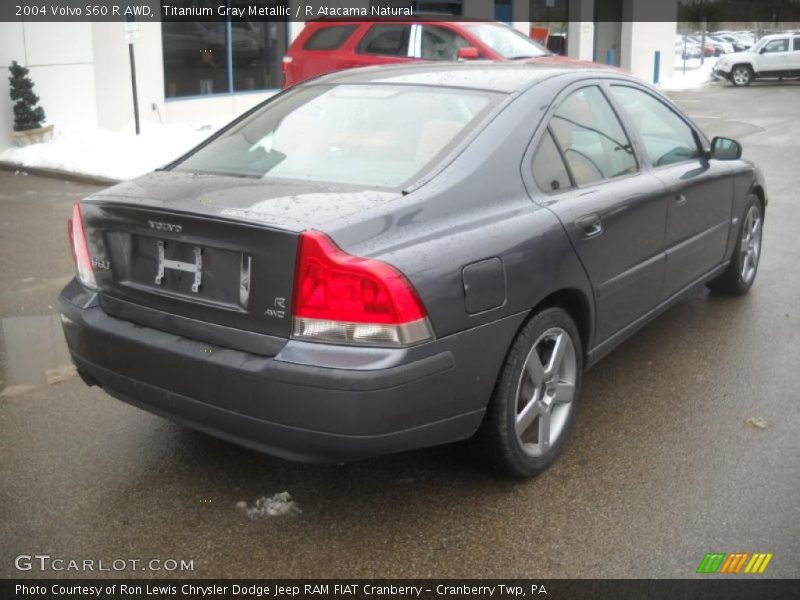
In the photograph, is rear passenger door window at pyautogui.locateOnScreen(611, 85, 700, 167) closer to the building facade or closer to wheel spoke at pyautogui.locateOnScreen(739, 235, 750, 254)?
wheel spoke at pyautogui.locateOnScreen(739, 235, 750, 254)

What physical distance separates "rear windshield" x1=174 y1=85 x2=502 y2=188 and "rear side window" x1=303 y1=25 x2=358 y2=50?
905 cm

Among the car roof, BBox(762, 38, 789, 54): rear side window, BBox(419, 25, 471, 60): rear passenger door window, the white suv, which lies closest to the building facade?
BBox(419, 25, 471, 60): rear passenger door window

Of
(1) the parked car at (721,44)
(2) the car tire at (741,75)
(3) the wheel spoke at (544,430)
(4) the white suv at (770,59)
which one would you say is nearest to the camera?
(3) the wheel spoke at (544,430)

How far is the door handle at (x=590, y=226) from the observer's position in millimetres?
3756

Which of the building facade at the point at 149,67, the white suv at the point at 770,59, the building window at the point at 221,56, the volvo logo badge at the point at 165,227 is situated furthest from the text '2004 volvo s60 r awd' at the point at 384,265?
the white suv at the point at 770,59

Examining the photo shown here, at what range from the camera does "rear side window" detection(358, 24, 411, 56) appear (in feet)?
41.1

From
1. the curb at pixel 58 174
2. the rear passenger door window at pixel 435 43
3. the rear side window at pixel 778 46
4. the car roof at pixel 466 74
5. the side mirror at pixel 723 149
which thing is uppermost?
the rear side window at pixel 778 46

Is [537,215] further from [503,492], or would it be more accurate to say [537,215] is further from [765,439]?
[765,439]

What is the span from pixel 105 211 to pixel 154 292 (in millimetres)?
407

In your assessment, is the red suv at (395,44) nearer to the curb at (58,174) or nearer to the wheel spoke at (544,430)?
the curb at (58,174)

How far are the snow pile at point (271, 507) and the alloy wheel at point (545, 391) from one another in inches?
36.1

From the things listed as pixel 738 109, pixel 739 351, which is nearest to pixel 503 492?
pixel 739 351

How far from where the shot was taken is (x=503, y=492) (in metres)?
3.57

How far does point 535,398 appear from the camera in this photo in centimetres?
361
